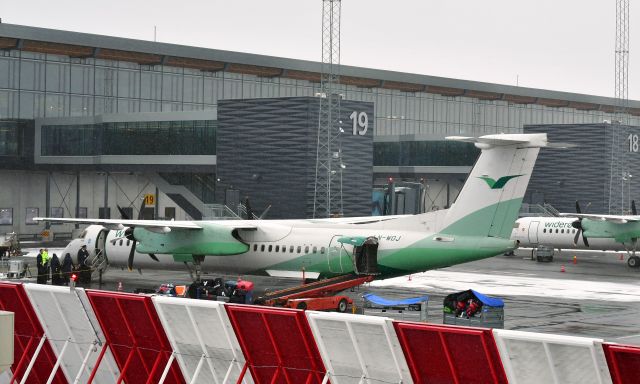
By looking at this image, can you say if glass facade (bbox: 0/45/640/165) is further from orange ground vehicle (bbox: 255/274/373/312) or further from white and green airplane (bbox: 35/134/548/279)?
orange ground vehicle (bbox: 255/274/373/312)

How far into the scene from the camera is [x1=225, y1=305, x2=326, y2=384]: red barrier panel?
18.0 metres

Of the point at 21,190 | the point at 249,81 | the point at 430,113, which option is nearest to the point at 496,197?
the point at 21,190

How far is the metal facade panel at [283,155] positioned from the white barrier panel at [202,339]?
188ft

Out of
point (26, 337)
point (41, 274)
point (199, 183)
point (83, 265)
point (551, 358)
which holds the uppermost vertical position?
point (199, 183)

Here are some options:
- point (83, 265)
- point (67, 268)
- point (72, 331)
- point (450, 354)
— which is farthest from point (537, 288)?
point (450, 354)

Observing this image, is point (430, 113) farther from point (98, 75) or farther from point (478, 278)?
point (478, 278)

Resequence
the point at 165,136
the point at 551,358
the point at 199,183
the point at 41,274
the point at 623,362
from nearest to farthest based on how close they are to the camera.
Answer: the point at 623,362, the point at 551,358, the point at 41,274, the point at 165,136, the point at 199,183

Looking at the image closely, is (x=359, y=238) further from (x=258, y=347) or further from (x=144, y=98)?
(x=144, y=98)

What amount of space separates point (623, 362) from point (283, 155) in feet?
215

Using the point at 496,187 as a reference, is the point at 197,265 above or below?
below

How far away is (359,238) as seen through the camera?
42.2m

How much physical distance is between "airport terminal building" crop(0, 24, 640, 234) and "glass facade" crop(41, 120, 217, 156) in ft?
0.39

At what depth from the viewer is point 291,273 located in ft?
147

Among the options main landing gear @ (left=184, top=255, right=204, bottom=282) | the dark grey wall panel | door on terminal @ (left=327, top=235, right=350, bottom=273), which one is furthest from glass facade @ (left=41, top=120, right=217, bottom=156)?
door on terminal @ (left=327, top=235, right=350, bottom=273)
